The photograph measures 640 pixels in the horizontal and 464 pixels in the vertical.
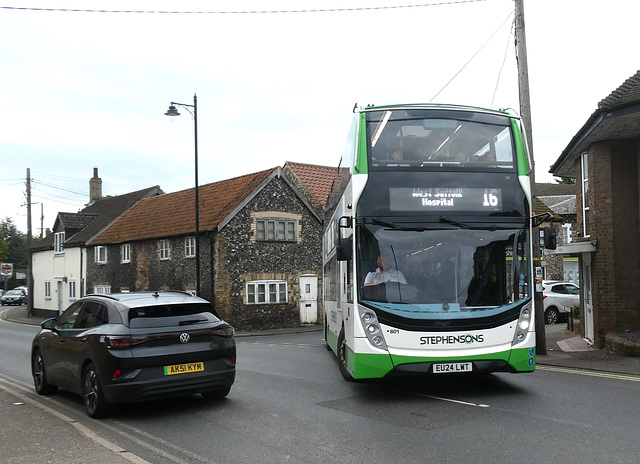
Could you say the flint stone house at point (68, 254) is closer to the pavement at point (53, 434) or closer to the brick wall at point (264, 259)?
the brick wall at point (264, 259)

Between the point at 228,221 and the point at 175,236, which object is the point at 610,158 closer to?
the point at 228,221

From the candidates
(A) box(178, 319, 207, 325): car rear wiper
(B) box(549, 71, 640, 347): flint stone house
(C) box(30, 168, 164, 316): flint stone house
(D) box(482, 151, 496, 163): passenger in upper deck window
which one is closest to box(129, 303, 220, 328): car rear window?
(A) box(178, 319, 207, 325): car rear wiper

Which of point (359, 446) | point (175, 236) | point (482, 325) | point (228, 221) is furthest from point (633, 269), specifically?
point (175, 236)

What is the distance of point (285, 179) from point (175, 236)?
657 centimetres

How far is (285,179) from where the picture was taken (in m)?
32.4

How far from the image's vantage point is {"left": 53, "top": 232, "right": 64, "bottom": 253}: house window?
143 ft

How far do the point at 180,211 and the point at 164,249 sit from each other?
2.76 metres

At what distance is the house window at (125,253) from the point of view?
36.5 m

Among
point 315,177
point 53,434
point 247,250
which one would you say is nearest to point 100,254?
point 247,250

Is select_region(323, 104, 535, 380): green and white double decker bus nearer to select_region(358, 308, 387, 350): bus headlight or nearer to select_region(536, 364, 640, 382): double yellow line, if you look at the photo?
select_region(358, 308, 387, 350): bus headlight

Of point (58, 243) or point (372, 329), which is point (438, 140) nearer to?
point (372, 329)

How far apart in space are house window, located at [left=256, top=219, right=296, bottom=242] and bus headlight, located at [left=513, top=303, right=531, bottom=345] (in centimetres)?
2361

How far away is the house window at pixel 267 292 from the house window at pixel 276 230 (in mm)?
2265

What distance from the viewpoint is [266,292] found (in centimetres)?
3114
